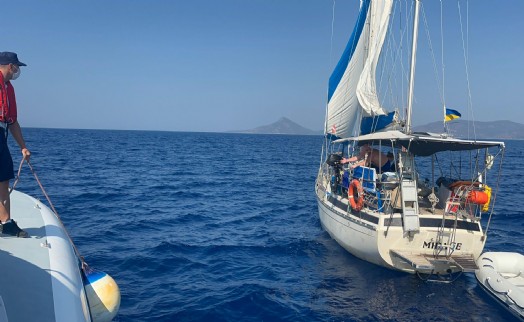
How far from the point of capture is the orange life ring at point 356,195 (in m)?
10.9

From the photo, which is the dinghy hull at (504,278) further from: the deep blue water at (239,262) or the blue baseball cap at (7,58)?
the blue baseball cap at (7,58)

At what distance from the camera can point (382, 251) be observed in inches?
395

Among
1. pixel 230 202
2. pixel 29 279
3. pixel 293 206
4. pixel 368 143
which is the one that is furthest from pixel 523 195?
pixel 29 279

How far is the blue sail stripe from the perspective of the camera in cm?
1648

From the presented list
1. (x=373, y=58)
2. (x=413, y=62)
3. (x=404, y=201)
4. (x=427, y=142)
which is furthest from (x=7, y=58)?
(x=373, y=58)

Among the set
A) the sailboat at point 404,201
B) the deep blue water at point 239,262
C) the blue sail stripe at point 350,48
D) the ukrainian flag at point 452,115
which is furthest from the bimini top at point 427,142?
the blue sail stripe at point 350,48

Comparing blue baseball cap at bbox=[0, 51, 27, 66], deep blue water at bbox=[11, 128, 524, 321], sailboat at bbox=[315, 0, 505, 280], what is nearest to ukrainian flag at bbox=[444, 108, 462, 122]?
sailboat at bbox=[315, 0, 505, 280]

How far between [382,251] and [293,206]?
9820 millimetres

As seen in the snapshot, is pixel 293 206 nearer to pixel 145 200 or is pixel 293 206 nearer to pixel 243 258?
pixel 145 200

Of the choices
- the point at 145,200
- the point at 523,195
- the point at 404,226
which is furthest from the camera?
the point at 523,195

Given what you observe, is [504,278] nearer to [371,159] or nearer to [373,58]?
[371,159]

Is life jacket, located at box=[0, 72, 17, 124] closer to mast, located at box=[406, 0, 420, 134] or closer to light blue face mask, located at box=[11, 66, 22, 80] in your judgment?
light blue face mask, located at box=[11, 66, 22, 80]

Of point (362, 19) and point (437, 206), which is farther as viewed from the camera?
point (362, 19)

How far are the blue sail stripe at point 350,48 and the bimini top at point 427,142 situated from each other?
5469 millimetres
